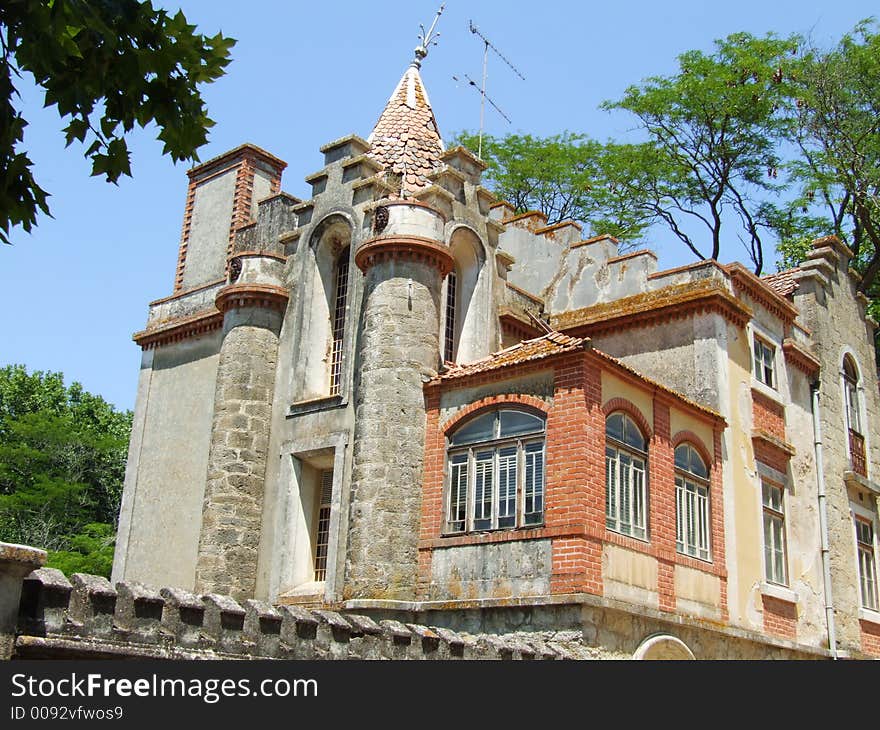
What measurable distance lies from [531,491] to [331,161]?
8.00m

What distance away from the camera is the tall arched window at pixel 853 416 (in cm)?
2328

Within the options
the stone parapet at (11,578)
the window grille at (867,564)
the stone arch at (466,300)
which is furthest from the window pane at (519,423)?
the window grille at (867,564)

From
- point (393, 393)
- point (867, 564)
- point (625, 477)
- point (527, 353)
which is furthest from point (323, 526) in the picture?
point (867, 564)

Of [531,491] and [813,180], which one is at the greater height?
[813,180]

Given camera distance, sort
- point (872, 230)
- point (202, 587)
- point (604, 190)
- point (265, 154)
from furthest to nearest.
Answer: point (604, 190), point (872, 230), point (265, 154), point (202, 587)

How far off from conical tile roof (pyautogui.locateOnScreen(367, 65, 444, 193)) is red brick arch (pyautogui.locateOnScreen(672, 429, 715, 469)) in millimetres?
Answer: 6581

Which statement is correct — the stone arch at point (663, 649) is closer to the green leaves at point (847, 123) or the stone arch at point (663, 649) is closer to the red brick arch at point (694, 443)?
the red brick arch at point (694, 443)

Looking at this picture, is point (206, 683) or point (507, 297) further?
point (507, 297)

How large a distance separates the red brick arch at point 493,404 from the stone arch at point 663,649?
3650 mm

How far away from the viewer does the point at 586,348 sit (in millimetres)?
15016

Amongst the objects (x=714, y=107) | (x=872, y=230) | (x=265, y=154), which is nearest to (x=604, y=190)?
(x=714, y=107)

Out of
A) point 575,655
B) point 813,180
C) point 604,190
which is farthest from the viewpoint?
point 604,190

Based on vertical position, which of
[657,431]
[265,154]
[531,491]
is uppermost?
[265,154]

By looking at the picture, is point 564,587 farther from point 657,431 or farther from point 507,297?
point 507,297
